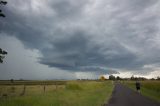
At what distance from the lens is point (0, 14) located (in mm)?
25516

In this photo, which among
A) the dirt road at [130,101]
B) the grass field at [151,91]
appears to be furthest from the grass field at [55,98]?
the grass field at [151,91]

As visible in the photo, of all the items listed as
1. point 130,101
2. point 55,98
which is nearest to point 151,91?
point 130,101

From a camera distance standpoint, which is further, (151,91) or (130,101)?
(151,91)

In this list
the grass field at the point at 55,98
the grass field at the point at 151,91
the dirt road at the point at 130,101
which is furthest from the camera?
the grass field at the point at 151,91

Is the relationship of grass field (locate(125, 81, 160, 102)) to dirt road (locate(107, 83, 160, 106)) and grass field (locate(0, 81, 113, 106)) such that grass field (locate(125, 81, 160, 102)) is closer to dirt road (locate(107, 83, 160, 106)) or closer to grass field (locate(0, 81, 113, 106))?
dirt road (locate(107, 83, 160, 106))

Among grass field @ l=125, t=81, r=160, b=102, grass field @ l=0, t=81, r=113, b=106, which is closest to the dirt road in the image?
grass field @ l=0, t=81, r=113, b=106

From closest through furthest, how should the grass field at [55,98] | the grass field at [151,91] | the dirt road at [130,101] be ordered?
1. the dirt road at [130,101]
2. the grass field at [55,98]
3. the grass field at [151,91]

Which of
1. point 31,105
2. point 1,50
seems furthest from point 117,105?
point 1,50

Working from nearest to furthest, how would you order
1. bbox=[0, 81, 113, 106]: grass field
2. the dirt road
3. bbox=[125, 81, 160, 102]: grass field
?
the dirt road < bbox=[0, 81, 113, 106]: grass field < bbox=[125, 81, 160, 102]: grass field

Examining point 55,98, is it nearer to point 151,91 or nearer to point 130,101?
point 130,101

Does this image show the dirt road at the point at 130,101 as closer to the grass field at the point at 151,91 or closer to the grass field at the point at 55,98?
the grass field at the point at 55,98

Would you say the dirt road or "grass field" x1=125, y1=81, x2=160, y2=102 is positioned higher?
"grass field" x1=125, y1=81, x2=160, y2=102

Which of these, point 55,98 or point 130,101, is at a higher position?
point 55,98

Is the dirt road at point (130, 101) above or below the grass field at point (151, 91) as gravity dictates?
below
